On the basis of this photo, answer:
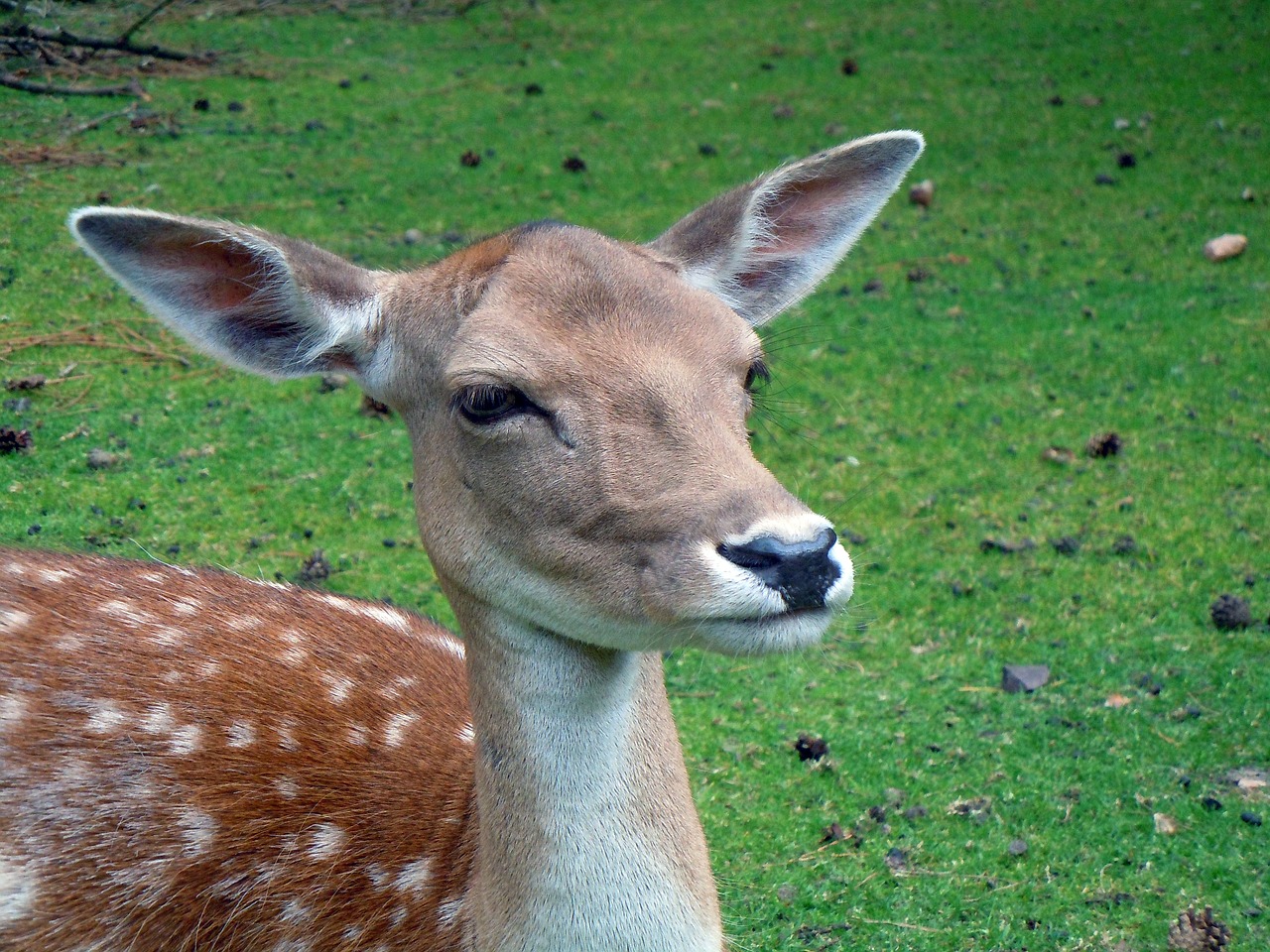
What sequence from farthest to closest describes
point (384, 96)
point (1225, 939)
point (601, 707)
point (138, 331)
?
1. point (384, 96)
2. point (138, 331)
3. point (1225, 939)
4. point (601, 707)

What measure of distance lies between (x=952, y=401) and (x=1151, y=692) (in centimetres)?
237

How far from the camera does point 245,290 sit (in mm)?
3156

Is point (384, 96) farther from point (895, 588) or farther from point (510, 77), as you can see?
point (895, 588)

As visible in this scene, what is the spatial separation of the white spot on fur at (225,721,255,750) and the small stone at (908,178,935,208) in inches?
274

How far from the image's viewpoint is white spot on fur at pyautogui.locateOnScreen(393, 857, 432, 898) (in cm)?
312

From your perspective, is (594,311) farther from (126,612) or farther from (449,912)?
(126,612)

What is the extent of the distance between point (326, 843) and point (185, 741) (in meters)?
0.45

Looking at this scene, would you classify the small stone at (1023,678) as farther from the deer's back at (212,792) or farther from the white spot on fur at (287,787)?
the white spot on fur at (287,787)

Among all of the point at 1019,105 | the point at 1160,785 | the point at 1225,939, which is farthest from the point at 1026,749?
the point at 1019,105

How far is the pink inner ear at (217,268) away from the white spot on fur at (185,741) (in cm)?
104

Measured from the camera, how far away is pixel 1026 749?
4.60m

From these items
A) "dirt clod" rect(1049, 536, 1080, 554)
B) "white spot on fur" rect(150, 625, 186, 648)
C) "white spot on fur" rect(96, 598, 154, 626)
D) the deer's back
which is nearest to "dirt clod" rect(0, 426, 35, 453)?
the deer's back

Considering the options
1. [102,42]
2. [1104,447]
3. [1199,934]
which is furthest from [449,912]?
[102,42]

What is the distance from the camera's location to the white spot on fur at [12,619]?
3.49 metres
